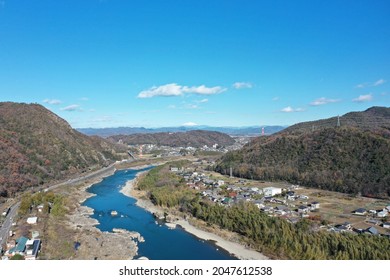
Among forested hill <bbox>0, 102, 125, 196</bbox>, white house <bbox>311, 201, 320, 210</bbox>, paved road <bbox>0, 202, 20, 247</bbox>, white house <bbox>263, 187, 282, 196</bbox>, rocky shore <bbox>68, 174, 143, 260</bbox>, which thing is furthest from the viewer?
forested hill <bbox>0, 102, 125, 196</bbox>

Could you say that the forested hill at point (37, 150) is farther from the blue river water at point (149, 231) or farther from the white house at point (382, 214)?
the white house at point (382, 214)

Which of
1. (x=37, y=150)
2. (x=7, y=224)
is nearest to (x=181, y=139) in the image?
(x=37, y=150)

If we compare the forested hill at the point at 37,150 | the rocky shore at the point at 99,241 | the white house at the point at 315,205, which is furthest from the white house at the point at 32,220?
the white house at the point at 315,205

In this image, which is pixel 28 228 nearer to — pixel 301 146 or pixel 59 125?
pixel 301 146

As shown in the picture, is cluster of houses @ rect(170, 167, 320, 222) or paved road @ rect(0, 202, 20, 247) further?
cluster of houses @ rect(170, 167, 320, 222)

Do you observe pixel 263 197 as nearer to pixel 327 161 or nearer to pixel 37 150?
pixel 327 161

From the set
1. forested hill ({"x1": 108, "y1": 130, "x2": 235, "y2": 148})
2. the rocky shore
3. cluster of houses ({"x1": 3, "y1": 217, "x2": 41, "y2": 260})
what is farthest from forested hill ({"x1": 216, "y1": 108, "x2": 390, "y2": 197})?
forested hill ({"x1": 108, "y1": 130, "x2": 235, "y2": 148})

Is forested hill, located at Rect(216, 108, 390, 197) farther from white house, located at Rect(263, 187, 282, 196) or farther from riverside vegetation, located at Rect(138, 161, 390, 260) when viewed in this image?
riverside vegetation, located at Rect(138, 161, 390, 260)
